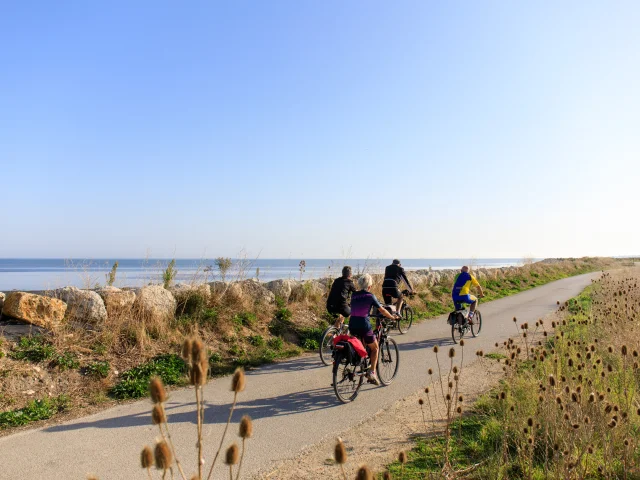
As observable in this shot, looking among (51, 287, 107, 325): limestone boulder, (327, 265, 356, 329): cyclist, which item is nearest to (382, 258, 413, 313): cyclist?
(327, 265, 356, 329): cyclist

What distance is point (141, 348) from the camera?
28.4ft

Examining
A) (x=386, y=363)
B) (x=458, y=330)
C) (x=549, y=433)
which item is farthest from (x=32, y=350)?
(x=458, y=330)

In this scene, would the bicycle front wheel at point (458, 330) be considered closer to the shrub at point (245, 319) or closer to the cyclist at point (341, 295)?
the cyclist at point (341, 295)

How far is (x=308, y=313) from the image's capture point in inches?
508

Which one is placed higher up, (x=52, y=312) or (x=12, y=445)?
(x=52, y=312)

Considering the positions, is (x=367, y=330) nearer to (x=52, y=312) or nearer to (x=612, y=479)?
(x=612, y=479)

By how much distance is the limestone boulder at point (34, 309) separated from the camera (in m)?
7.93

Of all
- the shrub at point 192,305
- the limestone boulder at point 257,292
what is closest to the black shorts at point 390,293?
the limestone boulder at point 257,292

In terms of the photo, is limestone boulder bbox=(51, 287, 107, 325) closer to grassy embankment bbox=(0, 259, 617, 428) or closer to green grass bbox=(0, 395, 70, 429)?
grassy embankment bbox=(0, 259, 617, 428)

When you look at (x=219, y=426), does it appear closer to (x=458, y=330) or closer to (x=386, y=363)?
(x=386, y=363)

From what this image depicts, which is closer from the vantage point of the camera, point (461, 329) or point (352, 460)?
point (352, 460)

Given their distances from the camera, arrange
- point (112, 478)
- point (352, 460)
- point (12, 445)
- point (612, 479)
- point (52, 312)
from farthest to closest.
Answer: point (52, 312)
point (12, 445)
point (352, 460)
point (112, 478)
point (612, 479)

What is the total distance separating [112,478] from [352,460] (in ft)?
7.70

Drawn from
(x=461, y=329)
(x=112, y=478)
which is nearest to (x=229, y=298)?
(x=461, y=329)
